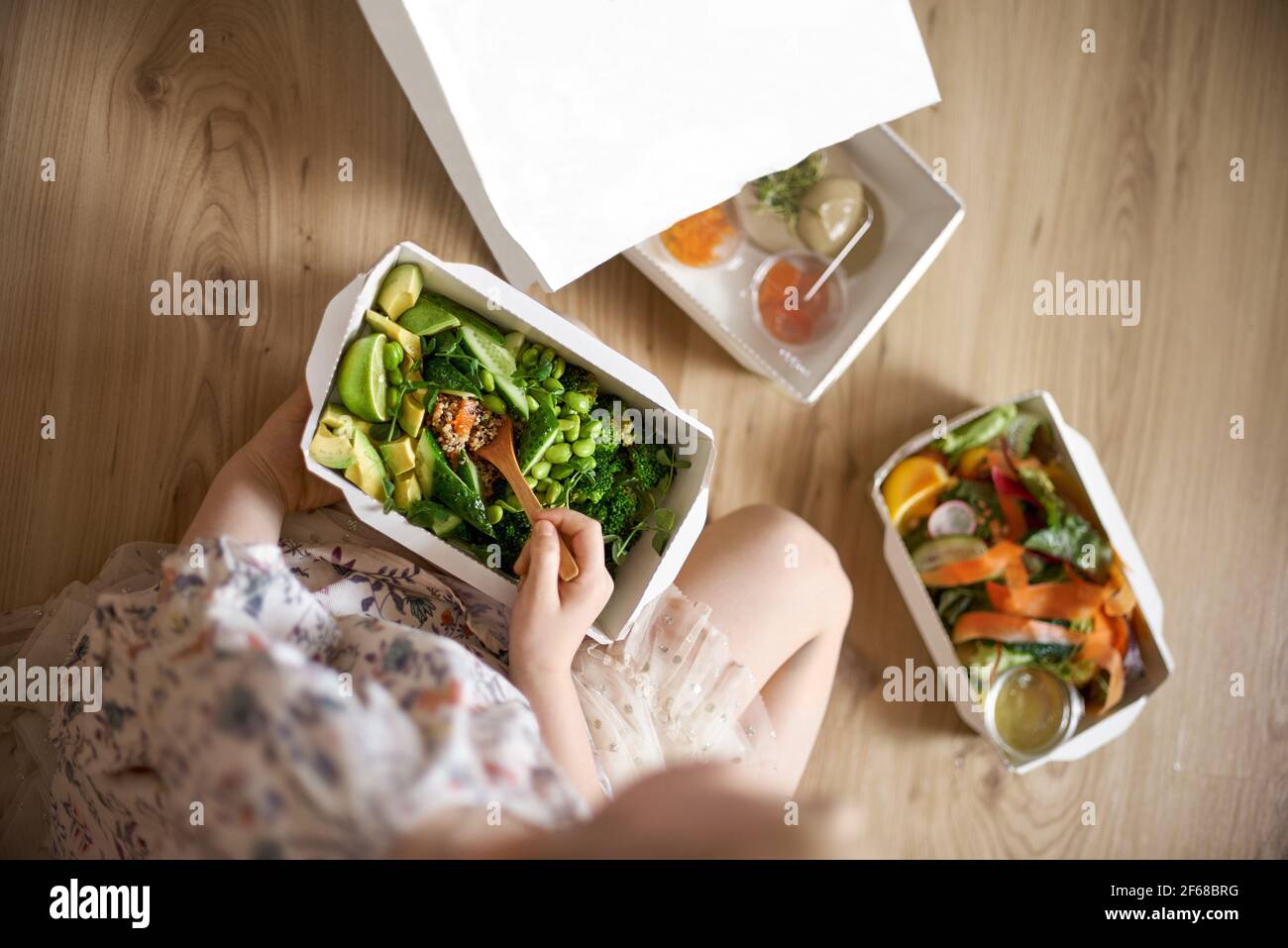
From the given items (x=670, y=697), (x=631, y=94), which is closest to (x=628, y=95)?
(x=631, y=94)

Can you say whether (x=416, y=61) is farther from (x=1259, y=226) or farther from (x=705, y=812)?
(x=1259, y=226)

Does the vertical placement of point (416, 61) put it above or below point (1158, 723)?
above

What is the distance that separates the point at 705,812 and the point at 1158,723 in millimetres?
1127

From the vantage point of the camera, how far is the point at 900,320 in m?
1.31

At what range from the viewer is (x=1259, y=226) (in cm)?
138

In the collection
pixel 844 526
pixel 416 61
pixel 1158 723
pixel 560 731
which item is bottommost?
pixel 1158 723

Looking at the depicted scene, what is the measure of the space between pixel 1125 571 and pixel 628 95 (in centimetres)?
90

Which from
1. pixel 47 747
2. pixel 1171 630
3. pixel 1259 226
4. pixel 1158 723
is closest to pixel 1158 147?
pixel 1259 226

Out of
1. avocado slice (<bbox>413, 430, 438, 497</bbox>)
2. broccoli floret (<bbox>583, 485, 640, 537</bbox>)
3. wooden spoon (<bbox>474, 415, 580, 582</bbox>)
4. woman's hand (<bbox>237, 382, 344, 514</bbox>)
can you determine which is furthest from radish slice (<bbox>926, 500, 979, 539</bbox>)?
woman's hand (<bbox>237, 382, 344, 514</bbox>)

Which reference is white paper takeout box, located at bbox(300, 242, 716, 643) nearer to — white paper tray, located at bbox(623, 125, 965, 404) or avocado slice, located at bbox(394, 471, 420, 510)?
avocado slice, located at bbox(394, 471, 420, 510)

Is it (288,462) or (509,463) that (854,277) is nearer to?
(509,463)

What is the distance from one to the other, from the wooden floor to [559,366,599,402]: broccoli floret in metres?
0.29

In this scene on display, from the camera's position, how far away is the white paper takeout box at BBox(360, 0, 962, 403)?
84 cm

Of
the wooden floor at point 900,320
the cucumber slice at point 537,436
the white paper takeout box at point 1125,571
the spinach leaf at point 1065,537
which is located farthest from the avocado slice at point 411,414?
the spinach leaf at point 1065,537
